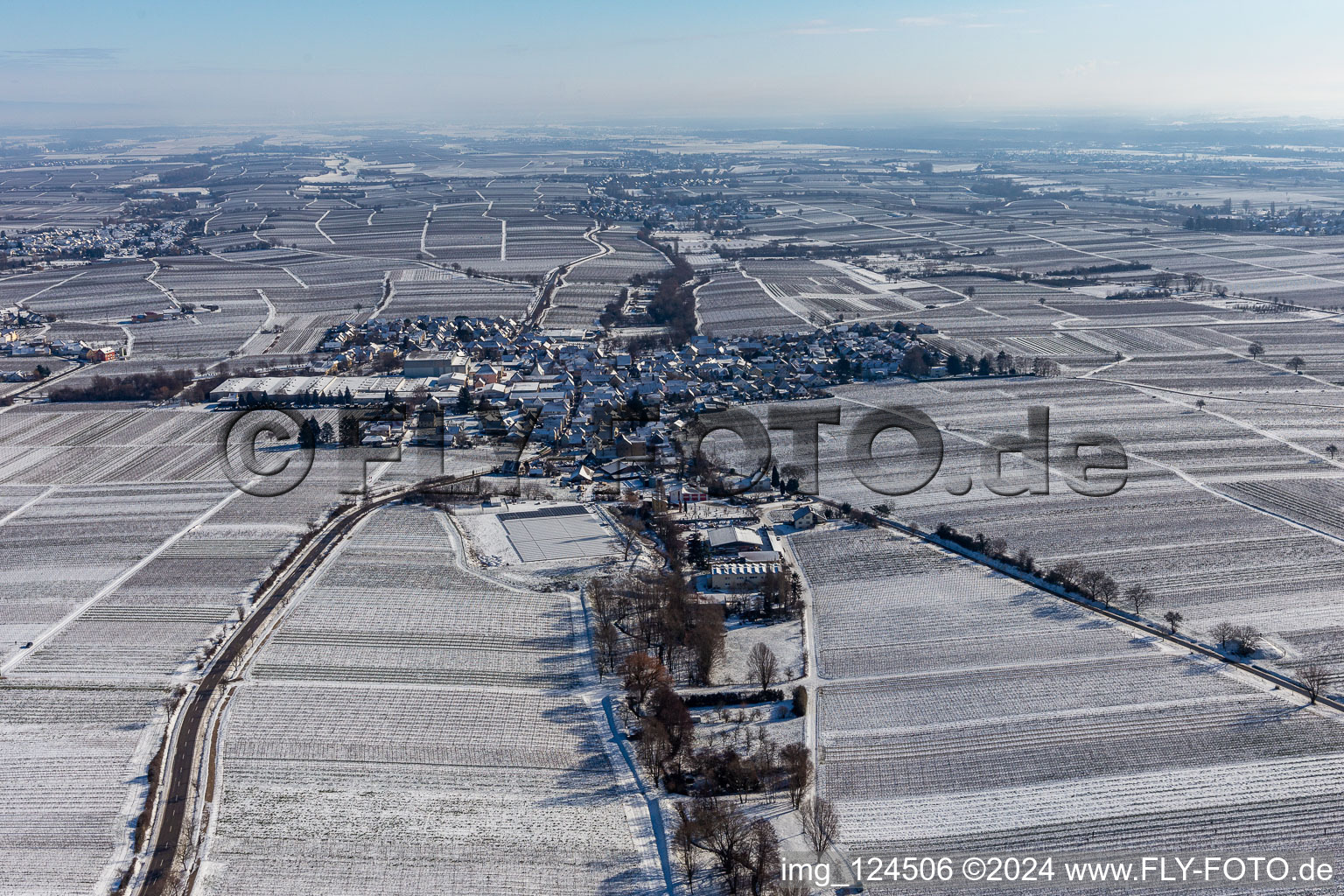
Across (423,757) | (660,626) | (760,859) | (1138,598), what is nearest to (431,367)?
(660,626)

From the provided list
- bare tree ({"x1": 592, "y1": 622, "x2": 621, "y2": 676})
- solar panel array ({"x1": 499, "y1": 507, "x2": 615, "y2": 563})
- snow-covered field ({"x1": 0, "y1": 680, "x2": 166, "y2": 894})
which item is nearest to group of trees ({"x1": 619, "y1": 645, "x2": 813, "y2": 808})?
bare tree ({"x1": 592, "y1": 622, "x2": 621, "y2": 676})

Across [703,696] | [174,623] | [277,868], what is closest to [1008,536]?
[703,696]

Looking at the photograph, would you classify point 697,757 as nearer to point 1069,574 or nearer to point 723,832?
point 723,832

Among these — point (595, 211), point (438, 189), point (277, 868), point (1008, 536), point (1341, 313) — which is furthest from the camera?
point (438, 189)

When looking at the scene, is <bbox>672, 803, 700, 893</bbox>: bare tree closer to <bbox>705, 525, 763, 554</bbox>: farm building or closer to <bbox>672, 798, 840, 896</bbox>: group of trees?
<bbox>672, 798, 840, 896</bbox>: group of trees

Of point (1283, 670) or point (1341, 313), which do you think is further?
point (1341, 313)

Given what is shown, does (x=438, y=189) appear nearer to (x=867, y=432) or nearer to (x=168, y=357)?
(x=168, y=357)

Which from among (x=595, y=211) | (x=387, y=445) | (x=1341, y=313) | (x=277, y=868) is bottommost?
(x=277, y=868)
